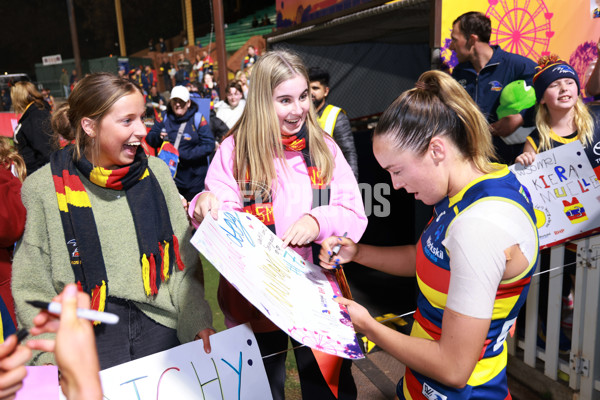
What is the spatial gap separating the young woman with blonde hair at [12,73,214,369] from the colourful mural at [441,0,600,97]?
291 centimetres

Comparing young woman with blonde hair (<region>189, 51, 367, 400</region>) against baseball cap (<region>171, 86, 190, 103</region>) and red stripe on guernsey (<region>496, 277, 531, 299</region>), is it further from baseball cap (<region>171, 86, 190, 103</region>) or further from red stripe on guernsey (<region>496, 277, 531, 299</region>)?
baseball cap (<region>171, 86, 190, 103</region>)

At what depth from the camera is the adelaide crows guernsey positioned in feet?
3.90

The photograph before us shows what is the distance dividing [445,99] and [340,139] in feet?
9.20

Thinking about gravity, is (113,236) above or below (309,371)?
above

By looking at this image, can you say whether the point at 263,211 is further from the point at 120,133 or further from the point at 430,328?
the point at 430,328

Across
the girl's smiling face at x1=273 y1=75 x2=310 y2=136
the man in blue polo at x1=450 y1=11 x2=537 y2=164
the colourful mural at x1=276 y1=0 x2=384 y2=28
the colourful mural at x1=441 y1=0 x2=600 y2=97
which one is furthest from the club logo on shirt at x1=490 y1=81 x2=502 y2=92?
the girl's smiling face at x1=273 y1=75 x2=310 y2=136

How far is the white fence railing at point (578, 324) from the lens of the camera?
2.55m

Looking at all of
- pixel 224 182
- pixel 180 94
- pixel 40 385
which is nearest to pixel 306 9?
pixel 180 94

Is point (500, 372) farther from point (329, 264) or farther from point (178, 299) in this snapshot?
point (178, 299)

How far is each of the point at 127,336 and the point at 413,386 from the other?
41.3 inches

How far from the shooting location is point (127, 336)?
1.66 meters

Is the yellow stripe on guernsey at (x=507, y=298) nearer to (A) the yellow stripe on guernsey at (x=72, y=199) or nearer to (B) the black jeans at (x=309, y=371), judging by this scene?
(B) the black jeans at (x=309, y=371)

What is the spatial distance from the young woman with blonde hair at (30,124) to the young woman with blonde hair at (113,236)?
4.54 m

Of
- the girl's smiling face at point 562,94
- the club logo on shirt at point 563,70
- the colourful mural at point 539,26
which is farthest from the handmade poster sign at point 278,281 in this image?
the colourful mural at point 539,26
